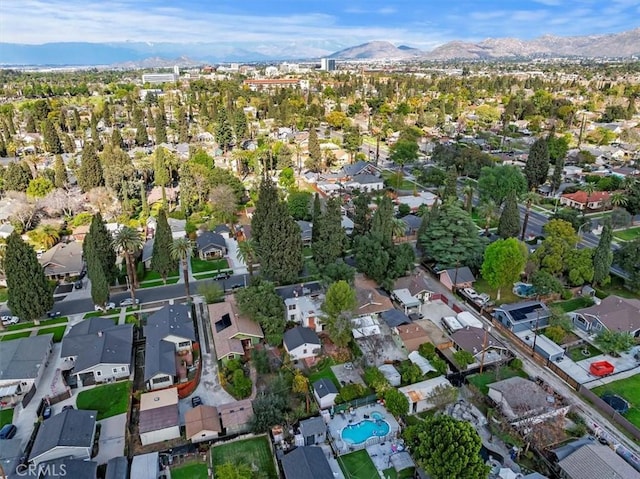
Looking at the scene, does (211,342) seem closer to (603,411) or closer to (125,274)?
(125,274)

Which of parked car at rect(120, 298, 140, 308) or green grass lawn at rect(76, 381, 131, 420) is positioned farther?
parked car at rect(120, 298, 140, 308)

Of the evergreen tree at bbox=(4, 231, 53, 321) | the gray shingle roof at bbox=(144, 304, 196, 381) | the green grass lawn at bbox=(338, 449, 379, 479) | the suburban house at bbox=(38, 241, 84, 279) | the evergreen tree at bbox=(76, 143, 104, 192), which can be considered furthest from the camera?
the evergreen tree at bbox=(76, 143, 104, 192)

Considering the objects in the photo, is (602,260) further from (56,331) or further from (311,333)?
(56,331)

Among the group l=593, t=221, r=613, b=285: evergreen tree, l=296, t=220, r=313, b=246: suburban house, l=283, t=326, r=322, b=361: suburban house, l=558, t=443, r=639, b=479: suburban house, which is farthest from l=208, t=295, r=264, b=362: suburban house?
l=593, t=221, r=613, b=285: evergreen tree

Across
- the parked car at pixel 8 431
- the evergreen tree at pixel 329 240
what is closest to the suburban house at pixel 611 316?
the evergreen tree at pixel 329 240

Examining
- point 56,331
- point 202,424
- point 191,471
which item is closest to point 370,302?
point 202,424

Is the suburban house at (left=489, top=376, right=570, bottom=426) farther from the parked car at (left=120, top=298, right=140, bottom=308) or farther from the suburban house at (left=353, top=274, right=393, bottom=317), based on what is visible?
the parked car at (left=120, top=298, right=140, bottom=308)
